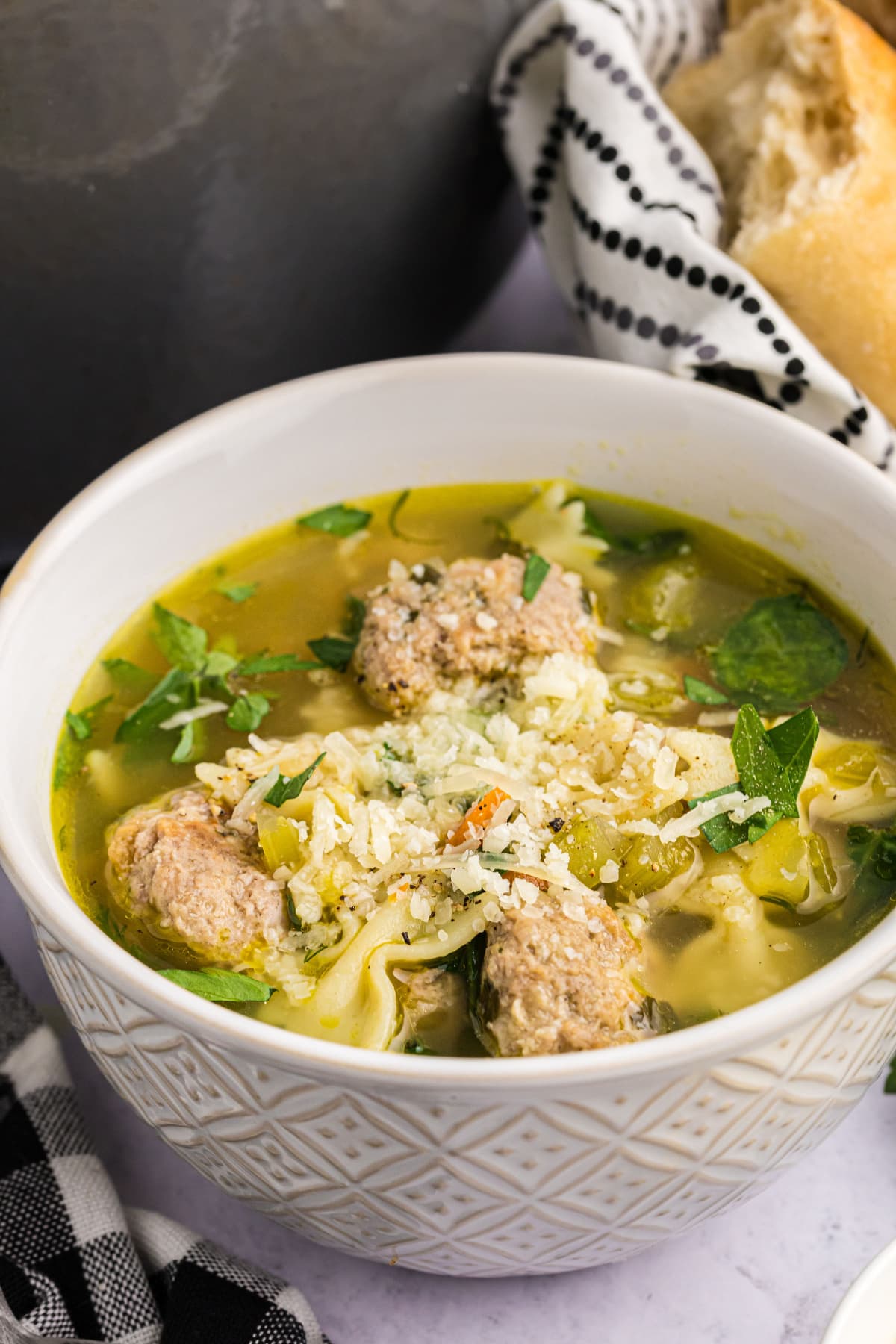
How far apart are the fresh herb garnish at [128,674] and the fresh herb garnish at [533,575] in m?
0.76

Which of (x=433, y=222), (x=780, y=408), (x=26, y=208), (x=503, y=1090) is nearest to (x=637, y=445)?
(x=780, y=408)

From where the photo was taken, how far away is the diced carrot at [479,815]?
89.2 inches

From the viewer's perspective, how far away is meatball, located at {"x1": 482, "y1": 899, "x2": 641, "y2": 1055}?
202cm

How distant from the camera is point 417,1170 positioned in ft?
6.20

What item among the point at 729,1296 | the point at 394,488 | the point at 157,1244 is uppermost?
the point at 394,488

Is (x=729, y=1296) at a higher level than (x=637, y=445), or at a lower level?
lower

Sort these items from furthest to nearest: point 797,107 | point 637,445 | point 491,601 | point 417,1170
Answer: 1. point 797,107
2. point 637,445
3. point 491,601
4. point 417,1170

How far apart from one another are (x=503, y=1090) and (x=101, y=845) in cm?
106

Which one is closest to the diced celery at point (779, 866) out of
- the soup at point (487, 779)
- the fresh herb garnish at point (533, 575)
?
the soup at point (487, 779)

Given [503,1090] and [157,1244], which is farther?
[157,1244]

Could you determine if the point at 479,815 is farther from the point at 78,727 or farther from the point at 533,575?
the point at 78,727

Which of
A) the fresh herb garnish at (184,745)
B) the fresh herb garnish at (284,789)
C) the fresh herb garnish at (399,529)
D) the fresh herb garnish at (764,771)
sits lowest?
the fresh herb garnish at (184,745)

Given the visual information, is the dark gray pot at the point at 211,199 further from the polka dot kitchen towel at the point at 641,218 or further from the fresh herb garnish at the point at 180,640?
the fresh herb garnish at the point at 180,640

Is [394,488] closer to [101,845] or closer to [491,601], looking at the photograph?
[491,601]
